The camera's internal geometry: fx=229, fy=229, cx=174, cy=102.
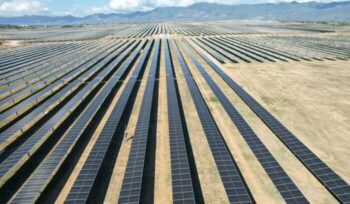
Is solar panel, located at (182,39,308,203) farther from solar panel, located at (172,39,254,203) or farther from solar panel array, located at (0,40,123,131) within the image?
solar panel array, located at (0,40,123,131)

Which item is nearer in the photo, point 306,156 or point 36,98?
point 306,156

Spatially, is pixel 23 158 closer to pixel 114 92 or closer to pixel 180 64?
pixel 114 92

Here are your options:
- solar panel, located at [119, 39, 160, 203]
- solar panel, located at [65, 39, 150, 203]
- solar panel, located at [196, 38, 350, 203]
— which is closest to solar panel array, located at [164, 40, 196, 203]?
solar panel, located at [119, 39, 160, 203]

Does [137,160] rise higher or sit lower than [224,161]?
higher

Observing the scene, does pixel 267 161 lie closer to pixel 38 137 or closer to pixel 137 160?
pixel 137 160

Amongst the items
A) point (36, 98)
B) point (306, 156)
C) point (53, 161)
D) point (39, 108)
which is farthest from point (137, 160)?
point (36, 98)

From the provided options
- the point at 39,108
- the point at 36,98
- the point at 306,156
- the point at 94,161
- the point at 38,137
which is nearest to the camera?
the point at 94,161

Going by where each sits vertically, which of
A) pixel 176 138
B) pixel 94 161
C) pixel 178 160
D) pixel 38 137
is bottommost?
pixel 178 160
